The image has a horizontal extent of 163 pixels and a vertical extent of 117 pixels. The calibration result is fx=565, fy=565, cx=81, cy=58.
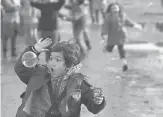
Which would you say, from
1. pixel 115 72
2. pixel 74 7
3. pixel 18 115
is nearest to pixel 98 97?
pixel 18 115

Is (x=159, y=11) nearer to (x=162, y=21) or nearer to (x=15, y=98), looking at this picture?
(x=162, y=21)

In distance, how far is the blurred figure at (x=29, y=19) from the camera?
13.1 m

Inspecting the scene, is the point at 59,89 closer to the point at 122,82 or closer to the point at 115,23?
the point at 122,82

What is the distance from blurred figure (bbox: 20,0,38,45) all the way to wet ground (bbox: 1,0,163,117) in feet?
2.74

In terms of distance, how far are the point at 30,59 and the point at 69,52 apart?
0.34m

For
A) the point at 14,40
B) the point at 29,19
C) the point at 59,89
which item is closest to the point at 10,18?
the point at 29,19

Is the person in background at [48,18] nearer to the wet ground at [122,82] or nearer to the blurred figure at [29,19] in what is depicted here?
the wet ground at [122,82]

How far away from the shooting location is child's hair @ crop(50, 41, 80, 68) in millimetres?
4477

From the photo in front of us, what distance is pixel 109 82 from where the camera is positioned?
1067 cm

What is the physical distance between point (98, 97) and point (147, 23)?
18590 mm

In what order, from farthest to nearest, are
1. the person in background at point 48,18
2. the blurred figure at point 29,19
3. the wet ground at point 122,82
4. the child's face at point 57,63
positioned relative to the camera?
the blurred figure at point 29,19, the person in background at point 48,18, the wet ground at point 122,82, the child's face at point 57,63

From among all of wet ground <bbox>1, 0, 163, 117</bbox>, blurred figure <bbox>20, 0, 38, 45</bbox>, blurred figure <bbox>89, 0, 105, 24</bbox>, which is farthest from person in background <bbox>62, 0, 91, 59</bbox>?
blurred figure <bbox>89, 0, 105, 24</bbox>

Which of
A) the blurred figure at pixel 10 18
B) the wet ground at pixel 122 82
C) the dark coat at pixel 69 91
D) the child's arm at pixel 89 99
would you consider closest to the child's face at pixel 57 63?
the dark coat at pixel 69 91

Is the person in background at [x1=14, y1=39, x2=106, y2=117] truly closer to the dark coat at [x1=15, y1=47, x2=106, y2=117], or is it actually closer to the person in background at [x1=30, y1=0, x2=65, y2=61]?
the dark coat at [x1=15, y1=47, x2=106, y2=117]
